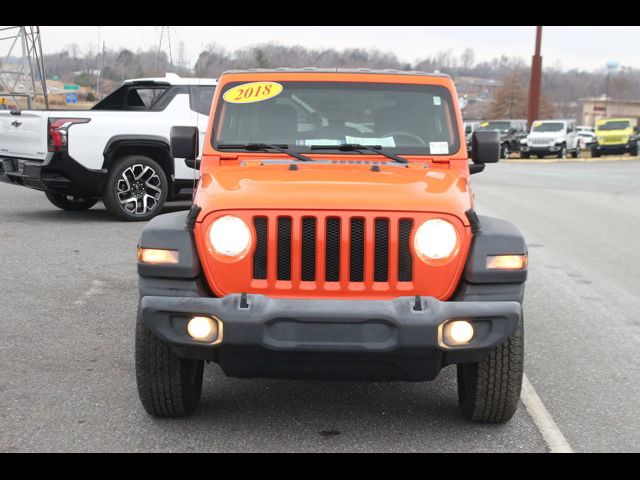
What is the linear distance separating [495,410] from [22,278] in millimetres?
5220

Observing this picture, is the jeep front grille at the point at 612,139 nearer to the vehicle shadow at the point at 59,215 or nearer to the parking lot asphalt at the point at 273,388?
the vehicle shadow at the point at 59,215

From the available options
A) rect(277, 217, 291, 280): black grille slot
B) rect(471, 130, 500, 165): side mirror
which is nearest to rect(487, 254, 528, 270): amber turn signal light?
rect(277, 217, 291, 280): black grille slot

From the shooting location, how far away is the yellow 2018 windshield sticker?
17.4 ft

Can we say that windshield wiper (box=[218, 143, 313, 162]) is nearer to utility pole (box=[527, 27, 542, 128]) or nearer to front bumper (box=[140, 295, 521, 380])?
front bumper (box=[140, 295, 521, 380])

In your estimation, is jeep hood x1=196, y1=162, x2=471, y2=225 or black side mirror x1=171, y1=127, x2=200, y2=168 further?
black side mirror x1=171, y1=127, x2=200, y2=168

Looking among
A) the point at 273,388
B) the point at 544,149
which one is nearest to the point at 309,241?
the point at 273,388

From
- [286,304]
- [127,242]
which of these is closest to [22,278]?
[127,242]

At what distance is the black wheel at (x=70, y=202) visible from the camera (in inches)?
508

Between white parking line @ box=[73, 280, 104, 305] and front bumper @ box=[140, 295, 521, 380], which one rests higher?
front bumper @ box=[140, 295, 521, 380]

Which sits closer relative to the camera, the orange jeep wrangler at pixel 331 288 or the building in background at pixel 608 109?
the orange jeep wrangler at pixel 331 288

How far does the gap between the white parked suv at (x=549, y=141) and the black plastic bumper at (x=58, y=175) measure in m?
31.7

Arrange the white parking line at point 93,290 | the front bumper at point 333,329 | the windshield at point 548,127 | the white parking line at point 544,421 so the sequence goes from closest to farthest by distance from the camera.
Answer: the front bumper at point 333,329, the white parking line at point 544,421, the white parking line at point 93,290, the windshield at point 548,127

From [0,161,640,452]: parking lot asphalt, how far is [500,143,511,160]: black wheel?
32698 mm

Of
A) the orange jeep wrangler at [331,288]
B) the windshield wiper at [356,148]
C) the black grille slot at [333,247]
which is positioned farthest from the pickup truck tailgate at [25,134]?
the black grille slot at [333,247]
